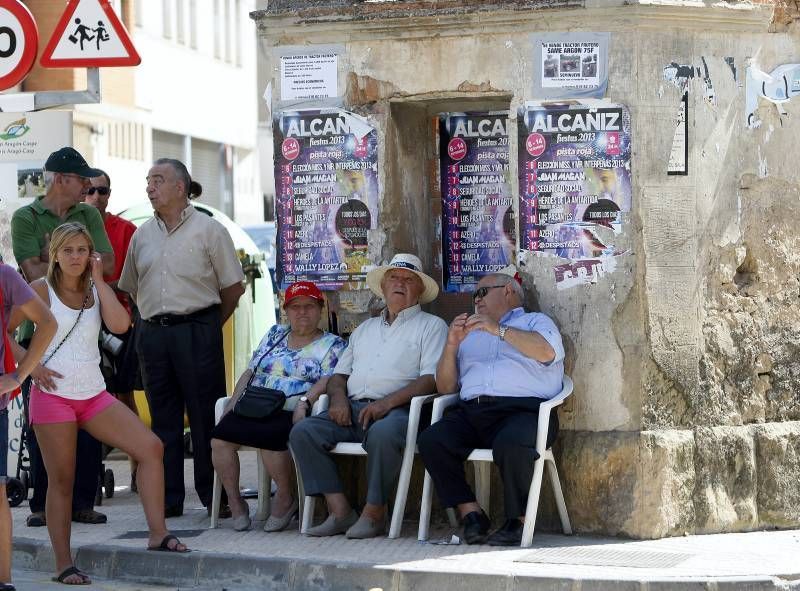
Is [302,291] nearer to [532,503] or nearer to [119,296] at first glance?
[119,296]

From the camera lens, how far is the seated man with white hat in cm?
828

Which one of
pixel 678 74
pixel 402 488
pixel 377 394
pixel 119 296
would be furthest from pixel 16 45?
pixel 678 74

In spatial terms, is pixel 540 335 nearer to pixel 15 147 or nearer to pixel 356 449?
pixel 356 449

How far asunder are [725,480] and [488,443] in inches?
51.7

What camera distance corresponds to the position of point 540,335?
8.08m

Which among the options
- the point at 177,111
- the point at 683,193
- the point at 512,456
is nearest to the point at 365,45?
the point at 683,193

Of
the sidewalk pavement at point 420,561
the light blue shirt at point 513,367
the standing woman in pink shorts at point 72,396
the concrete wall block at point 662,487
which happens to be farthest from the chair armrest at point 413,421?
the standing woman in pink shorts at point 72,396

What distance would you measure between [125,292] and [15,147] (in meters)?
1.22

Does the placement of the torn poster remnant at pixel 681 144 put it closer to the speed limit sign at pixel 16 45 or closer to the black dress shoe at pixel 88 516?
the black dress shoe at pixel 88 516

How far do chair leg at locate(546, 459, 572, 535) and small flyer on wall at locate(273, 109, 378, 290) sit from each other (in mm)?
1619

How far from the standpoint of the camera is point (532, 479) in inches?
311

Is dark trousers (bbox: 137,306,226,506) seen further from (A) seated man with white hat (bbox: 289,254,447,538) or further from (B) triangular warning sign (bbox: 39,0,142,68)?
(B) triangular warning sign (bbox: 39,0,142,68)

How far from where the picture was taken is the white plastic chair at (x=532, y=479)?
788 cm

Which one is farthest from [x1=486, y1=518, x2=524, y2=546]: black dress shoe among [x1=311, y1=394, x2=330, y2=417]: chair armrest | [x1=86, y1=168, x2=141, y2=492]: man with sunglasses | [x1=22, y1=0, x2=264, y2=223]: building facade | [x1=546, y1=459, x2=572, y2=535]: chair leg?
[x1=22, y1=0, x2=264, y2=223]: building facade
